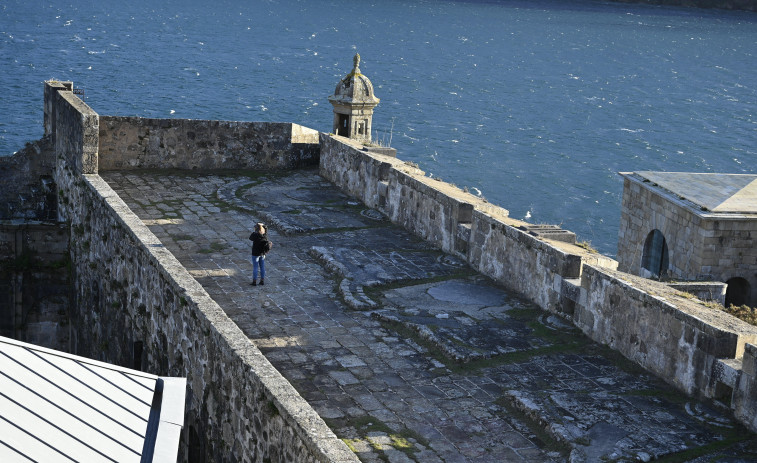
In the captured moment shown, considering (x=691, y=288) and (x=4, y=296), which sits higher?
(x=691, y=288)

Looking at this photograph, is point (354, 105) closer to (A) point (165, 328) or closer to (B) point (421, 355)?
(A) point (165, 328)

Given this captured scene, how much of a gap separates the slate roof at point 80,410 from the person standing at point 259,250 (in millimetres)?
6445

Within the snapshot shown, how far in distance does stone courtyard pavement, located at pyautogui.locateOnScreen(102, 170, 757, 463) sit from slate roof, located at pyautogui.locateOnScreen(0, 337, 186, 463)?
2701 mm

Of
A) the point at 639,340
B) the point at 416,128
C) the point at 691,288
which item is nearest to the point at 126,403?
the point at 639,340

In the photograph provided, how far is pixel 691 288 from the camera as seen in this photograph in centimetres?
1495

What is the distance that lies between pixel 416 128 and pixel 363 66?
1035 inches

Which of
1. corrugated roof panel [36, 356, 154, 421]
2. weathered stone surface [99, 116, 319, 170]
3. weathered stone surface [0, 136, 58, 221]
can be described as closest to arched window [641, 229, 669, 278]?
weathered stone surface [99, 116, 319, 170]

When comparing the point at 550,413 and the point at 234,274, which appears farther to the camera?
the point at 234,274

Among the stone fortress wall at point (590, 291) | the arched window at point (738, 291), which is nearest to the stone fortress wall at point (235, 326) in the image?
the stone fortress wall at point (590, 291)

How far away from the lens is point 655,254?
24.9 meters

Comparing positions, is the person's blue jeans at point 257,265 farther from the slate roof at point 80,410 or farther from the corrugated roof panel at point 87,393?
the corrugated roof panel at point 87,393

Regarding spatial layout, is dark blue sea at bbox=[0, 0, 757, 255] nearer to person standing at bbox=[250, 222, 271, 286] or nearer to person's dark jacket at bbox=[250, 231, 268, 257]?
person standing at bbox=[250, 222, 271, 286]

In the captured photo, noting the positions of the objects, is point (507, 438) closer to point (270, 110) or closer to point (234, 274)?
point (234, 274)

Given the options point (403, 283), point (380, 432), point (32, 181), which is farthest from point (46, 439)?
point (32, 181)
